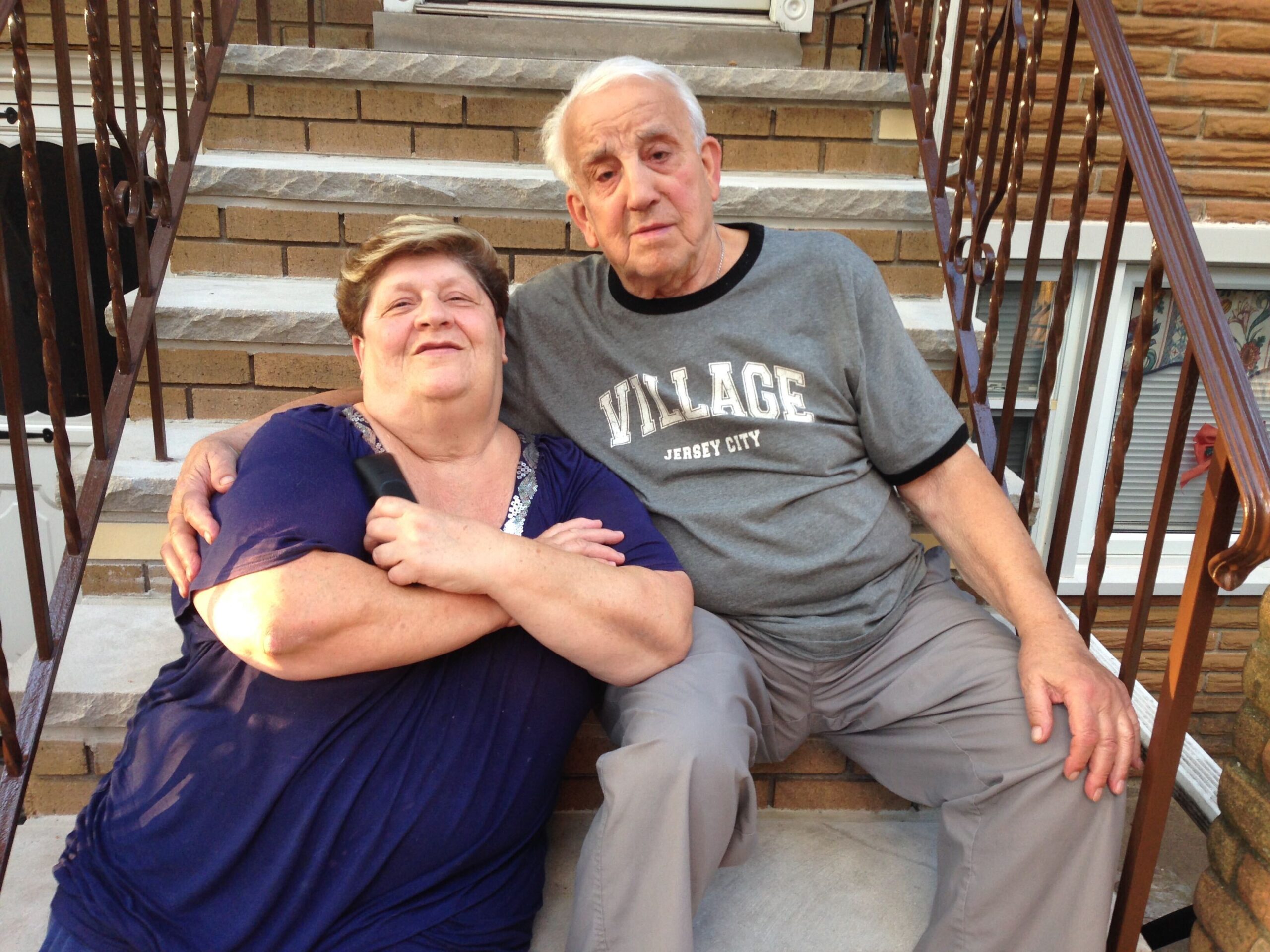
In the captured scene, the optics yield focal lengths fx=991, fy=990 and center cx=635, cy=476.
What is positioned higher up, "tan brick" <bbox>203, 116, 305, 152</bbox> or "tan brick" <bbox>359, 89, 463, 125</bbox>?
"tan brick" <bbox>359, 89, 463, 125</bbox>

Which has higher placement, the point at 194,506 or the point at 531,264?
the point at 531,264

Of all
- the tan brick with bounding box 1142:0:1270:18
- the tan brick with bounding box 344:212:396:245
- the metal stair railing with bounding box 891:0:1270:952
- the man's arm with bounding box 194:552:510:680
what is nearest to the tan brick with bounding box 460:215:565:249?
the tan brick with bounding box 344:212:396:245

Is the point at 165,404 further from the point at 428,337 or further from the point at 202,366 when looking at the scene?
the point at 428,337

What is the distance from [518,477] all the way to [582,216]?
56cm

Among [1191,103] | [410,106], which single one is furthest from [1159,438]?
[410,106]

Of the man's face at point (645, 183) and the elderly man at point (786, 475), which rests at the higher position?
the man's face at point (645, 183)

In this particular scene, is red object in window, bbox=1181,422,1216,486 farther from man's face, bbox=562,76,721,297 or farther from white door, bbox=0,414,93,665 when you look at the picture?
white door, bbox=0,414,93,665

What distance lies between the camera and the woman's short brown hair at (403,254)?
154 cm

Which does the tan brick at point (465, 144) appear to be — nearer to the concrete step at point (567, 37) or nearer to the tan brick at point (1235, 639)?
the concrete step at point (567, 37)

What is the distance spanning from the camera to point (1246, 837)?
151 cm

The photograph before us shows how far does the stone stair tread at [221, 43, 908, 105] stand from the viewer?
95.4 inches

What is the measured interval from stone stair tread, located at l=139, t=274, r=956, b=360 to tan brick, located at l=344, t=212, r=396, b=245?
182mm

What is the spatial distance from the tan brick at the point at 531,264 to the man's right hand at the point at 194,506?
98 cm

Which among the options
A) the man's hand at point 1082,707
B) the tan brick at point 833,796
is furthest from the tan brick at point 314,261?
the man's hand at point 1082,707
